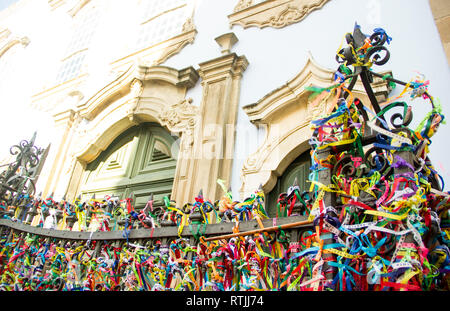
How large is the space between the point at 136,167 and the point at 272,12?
352cm

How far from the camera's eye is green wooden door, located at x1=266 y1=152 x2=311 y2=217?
4.56 m

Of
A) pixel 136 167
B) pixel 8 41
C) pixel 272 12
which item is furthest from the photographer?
pixel 8 41

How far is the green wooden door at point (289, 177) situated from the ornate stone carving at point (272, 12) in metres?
2.33

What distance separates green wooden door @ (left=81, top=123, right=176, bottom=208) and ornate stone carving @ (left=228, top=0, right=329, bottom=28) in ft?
7.91

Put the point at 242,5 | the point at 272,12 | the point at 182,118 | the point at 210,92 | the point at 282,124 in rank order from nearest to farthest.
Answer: the point at 282,124 < the point at 210,92 < the point at 182,118 < the point at 272,12 < the point at 242,5

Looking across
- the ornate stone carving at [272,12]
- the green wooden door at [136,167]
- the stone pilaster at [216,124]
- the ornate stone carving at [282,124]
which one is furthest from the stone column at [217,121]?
the green wooden door at [136,167]

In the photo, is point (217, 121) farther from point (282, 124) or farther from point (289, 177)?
point (289, 177)

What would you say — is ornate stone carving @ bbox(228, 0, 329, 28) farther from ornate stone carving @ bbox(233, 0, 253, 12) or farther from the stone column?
the stone column

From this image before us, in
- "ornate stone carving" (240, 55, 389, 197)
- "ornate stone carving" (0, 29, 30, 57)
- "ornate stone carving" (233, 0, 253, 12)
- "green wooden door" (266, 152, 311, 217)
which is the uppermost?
"ornate stone carving" (0, 29, 30, 57)

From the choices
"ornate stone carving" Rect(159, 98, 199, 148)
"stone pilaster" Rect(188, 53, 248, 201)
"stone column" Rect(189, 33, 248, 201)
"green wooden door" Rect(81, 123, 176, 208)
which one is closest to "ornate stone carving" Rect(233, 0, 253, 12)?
"stone column" Rect(189, 33, 248, 201)

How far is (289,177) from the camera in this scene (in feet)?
15.3

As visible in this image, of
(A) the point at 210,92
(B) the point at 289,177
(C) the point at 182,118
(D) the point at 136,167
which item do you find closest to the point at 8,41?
(D) the point at 136,167

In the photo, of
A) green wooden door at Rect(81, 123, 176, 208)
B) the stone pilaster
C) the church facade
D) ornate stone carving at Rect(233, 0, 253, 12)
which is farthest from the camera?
ornate stone carving at Rect(233, 0, 253, 12)
